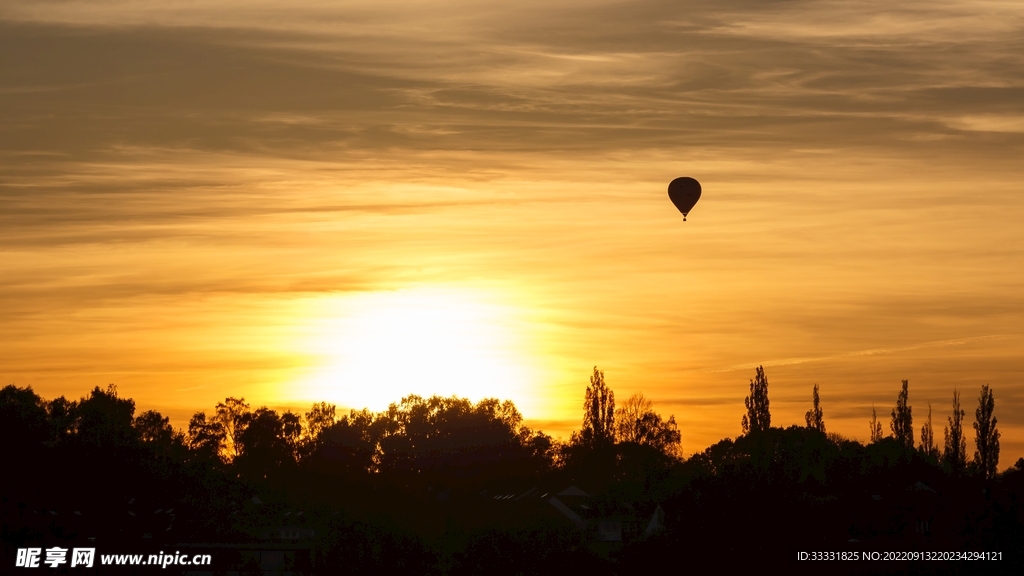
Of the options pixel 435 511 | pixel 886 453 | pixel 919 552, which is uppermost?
pixel 886 453

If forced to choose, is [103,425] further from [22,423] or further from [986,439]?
[986,439]

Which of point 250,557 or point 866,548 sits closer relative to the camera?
point 866,548

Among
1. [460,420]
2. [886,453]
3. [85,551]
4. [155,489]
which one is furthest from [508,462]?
[85,551]

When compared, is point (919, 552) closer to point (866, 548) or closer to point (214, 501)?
point (866, 548)

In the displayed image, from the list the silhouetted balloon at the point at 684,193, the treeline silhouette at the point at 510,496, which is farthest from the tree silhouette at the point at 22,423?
the silhouetted balloon at the point at 684,193

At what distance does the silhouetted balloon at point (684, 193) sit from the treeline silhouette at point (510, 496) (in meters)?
16.6

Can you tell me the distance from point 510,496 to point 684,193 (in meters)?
78.3

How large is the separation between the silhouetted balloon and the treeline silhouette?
652 inches

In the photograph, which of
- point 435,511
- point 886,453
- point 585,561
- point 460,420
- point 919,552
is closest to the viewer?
point 919,552

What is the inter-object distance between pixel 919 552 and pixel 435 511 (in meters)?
56.8

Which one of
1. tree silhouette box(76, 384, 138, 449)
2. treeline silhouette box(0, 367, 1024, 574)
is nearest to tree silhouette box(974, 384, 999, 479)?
treeline silhouette box(0, 367, 1024, 574)

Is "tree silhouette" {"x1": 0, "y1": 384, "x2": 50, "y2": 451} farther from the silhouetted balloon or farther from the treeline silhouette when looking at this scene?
the silhouetted balloon

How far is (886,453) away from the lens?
554 ft

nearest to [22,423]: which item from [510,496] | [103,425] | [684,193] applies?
[103,425]
